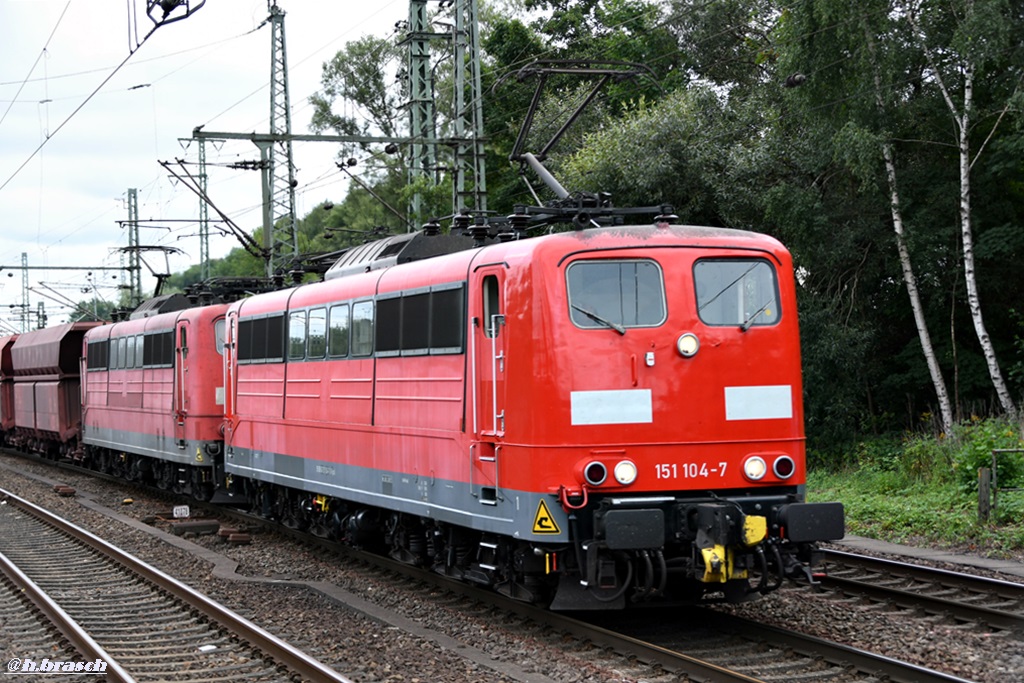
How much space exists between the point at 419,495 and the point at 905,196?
59.2 feet

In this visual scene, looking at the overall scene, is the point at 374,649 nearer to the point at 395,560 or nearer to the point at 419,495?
the point at 419,495

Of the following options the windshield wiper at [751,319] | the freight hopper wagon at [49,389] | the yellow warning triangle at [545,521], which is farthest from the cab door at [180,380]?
the windshield wiper at [751,319]

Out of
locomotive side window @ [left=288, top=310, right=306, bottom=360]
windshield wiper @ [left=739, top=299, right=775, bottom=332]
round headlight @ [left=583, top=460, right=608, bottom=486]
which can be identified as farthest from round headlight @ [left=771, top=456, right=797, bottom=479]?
locomotive side window @ [left=288, top=310, right=306, bottom=360]

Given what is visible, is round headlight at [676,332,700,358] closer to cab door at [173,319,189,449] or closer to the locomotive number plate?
the locomotive number plate

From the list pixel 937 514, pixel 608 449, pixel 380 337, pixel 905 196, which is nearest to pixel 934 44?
pixel 905 196

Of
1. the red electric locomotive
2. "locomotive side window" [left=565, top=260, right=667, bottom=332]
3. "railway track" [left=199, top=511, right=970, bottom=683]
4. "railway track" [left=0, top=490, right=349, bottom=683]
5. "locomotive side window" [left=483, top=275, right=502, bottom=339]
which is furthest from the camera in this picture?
the red electric locomotive

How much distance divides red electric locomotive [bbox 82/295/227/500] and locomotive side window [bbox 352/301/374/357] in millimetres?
7475

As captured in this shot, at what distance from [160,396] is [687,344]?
14.4m

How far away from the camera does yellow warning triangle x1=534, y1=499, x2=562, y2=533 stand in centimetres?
939

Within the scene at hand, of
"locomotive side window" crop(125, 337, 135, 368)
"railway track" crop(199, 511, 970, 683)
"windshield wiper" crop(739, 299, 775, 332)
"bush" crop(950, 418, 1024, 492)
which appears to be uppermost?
"locomotive side window" crop(125, 337, 135, 368)

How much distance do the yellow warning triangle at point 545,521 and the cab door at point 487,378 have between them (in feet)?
2.19

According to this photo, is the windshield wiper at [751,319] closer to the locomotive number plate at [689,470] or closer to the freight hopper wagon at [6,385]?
the locomotive number plate at [689,470]

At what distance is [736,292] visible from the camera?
32.9 ft

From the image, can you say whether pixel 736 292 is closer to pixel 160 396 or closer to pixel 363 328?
pixel 363 328
